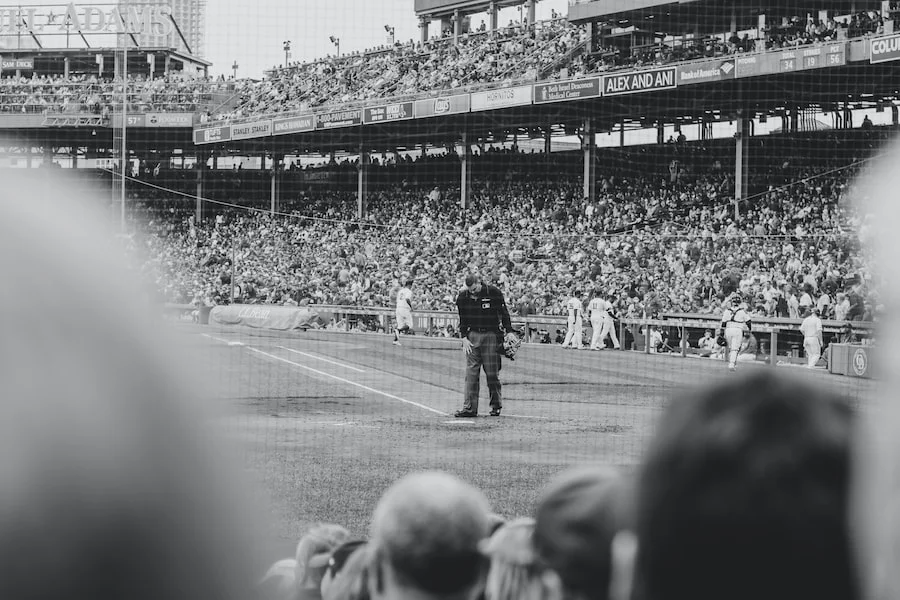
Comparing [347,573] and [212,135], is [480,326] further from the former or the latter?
[212,135]

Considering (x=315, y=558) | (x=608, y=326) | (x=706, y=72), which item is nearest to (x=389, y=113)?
(x=706, y=72)

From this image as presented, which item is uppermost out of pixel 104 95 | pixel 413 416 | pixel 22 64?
pixel 22 64

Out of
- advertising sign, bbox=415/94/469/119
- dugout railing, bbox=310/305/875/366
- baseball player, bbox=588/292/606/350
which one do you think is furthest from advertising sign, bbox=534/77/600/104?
baseball player, bbox=588/292/606/350

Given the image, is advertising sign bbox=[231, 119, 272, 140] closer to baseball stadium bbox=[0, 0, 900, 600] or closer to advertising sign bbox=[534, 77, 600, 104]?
baseball stadium bbox=[0, 0, 900, 600]

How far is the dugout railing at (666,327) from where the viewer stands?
22297 mm

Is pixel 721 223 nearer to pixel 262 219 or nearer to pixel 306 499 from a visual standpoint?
pixel 262 219

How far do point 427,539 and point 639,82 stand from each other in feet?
103

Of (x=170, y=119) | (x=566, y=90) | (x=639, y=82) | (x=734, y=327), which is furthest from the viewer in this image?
(x=170, y=119)

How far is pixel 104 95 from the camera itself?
1844 inches

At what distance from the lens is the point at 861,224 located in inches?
998

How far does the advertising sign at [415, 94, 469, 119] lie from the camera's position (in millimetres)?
36219

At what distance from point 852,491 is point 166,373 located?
53cm

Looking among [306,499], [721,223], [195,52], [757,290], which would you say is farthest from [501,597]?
[195,52]

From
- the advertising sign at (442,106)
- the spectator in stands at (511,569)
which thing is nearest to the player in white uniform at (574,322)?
the advertising sign at (442,106)
